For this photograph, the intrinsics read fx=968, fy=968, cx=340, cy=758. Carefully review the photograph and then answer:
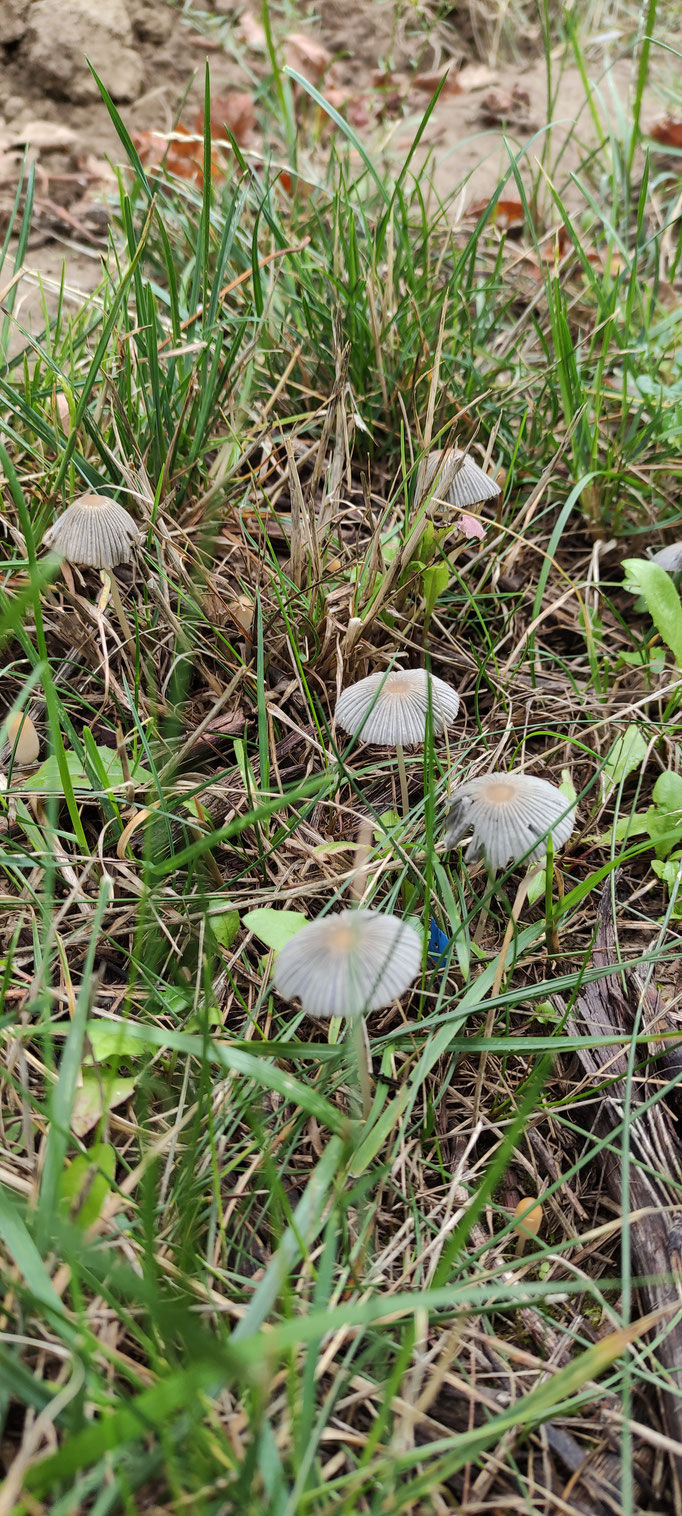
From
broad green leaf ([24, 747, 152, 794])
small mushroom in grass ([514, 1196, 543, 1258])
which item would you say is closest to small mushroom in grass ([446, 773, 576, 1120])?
small mushroom in grass ([514, 1196, 543, 1258])

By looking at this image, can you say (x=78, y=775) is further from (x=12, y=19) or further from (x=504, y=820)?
(x=12, y=19)

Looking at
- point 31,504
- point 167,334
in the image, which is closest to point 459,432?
point 167,334

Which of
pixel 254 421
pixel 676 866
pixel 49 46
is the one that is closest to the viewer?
pixel 676 866

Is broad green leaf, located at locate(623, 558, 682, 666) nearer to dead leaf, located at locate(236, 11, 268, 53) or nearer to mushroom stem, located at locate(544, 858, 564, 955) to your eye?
mushroom stem, located at locate(544, 858, 564, 955)

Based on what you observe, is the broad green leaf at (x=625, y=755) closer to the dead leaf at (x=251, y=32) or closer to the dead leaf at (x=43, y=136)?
the dead leaf at (x=43, y=136)

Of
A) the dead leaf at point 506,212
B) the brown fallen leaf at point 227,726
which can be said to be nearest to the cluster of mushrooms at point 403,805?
the brown fallen leaf at point 227,726

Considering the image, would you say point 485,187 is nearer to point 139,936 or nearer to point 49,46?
point 49,46
